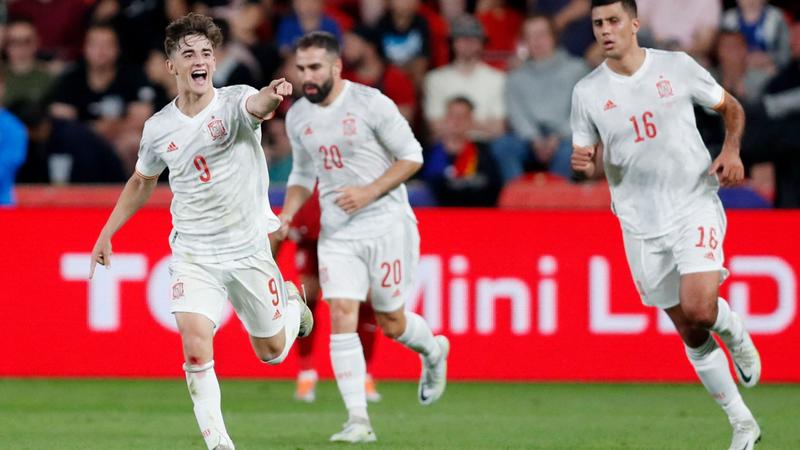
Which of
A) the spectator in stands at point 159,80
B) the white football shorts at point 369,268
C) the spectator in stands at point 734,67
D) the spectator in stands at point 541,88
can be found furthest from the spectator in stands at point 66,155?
the spectator in stands at point 734,67

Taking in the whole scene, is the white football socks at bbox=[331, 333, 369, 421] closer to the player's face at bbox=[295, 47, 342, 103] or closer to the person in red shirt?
the player's face at bbox=[295, 47, 342, 103]

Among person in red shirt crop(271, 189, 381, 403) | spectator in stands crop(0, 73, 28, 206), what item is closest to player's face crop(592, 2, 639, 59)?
person in red shirt crop(271, 189, 381, 403)

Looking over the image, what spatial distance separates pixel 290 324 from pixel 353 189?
1126mm

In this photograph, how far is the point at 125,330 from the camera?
12.1 metres

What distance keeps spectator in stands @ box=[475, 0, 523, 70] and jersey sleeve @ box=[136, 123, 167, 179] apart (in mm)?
8559

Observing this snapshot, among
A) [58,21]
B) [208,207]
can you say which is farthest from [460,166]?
[208,207]

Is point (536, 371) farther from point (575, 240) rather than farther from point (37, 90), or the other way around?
point (37, 90)

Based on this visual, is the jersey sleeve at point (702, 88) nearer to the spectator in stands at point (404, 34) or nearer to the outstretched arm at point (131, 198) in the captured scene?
the outstretched arm at point (131, 198)

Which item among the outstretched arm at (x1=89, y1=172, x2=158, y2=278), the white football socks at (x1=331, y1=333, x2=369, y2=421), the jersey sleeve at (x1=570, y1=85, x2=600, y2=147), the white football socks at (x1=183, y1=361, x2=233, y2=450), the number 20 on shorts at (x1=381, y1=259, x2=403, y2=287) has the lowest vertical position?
the white football socks at (x1=331, y1=333, x2=369, y2=421)

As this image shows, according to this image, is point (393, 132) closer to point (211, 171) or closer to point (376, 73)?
point (211, 171)

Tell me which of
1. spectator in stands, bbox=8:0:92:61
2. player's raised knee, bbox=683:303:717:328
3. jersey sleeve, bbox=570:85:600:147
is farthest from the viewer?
spectator in stands, bbox=8:0:92:61

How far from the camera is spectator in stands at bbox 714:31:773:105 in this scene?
14.4 metres

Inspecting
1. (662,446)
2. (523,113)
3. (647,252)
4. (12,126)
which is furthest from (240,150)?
(523,113)

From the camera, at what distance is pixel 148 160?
7.96 metres
